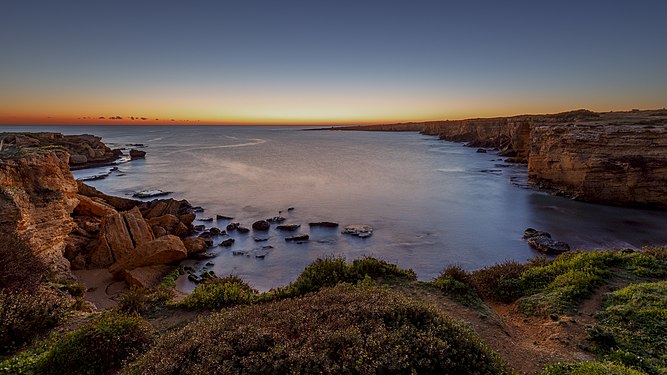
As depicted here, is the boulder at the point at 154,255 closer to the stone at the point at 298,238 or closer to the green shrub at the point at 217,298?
the stone at the point at 298,238

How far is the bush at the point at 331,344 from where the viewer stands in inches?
143

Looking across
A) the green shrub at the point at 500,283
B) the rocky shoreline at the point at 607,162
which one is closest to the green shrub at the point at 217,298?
the green shrub at the point at 500,283

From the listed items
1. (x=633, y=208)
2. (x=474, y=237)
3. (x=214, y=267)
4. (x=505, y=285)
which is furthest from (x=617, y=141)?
(x=214, y=267)

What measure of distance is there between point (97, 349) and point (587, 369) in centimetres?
720

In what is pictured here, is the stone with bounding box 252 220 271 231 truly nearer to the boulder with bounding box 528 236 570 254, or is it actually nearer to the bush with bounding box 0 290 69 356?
the bush with bounding box 0 290 69 356

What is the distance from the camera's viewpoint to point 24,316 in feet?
19.5

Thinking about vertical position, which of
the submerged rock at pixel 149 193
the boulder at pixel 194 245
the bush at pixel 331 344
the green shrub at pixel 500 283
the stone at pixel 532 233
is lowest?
the stone at pixel 532 233

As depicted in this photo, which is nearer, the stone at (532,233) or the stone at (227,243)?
the stone at (227,243)

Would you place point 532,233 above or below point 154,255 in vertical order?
below

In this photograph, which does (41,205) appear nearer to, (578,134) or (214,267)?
(214,267)

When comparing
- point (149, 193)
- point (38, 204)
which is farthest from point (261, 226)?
point (149, 193)

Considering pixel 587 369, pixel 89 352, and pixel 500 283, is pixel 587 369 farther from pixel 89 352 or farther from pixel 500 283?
pixel 89 352

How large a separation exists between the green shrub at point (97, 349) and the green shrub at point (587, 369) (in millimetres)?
6315

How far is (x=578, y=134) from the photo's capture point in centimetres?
2534
